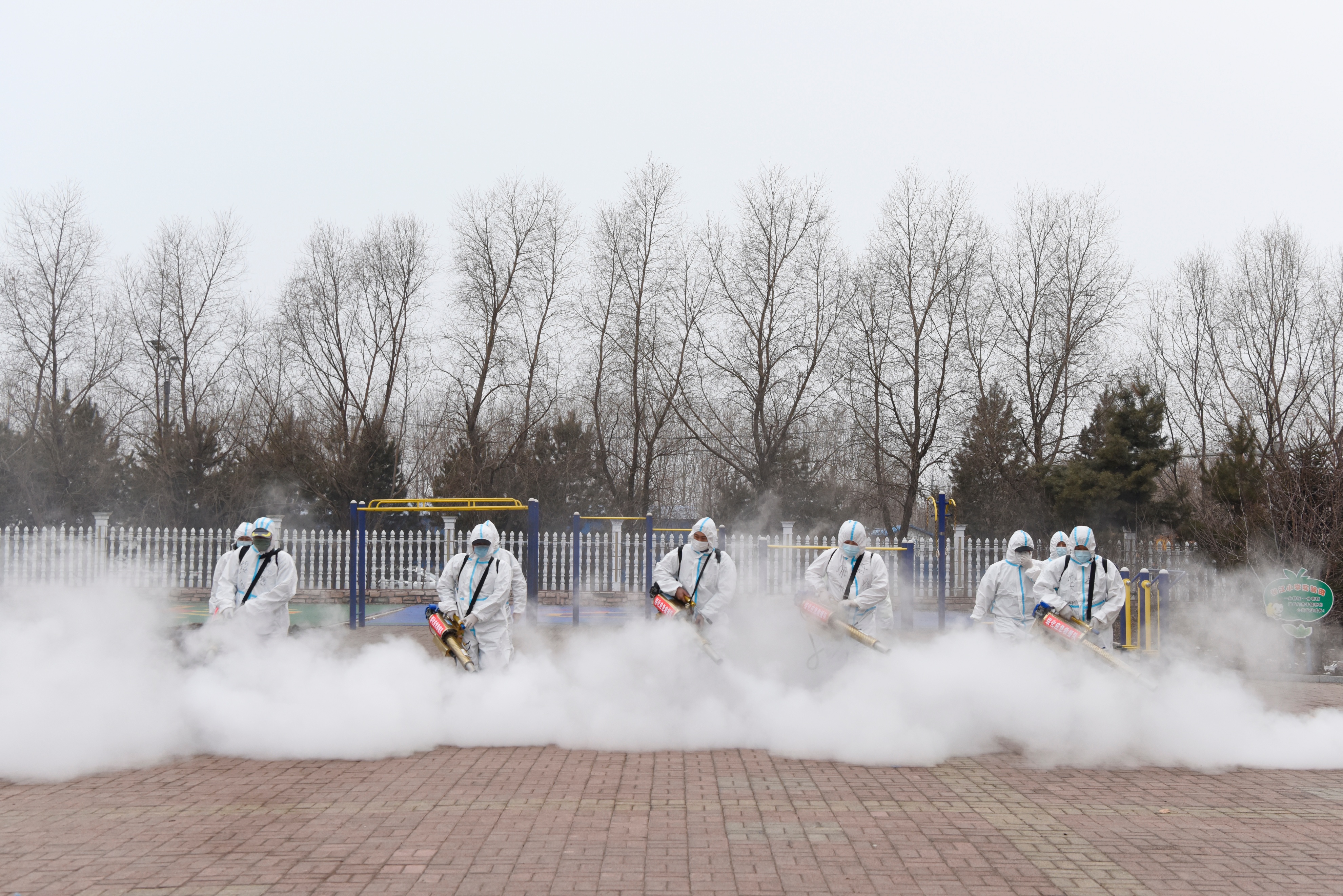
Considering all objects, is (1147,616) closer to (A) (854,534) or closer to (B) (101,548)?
(A) (854,534)

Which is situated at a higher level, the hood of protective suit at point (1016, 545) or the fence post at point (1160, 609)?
the hood of protective suit at point (1016, 545)

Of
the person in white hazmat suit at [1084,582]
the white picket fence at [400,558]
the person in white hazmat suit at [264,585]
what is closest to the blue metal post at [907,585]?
the white picket fence at [400,558]

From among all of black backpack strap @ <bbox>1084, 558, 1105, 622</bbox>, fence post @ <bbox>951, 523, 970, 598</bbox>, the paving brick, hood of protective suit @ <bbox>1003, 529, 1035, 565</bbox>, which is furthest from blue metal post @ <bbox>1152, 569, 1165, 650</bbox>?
the paving brick

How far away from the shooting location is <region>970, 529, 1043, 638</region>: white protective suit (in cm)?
921

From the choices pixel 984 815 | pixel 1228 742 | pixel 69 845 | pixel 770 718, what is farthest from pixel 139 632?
pixel 1228 742

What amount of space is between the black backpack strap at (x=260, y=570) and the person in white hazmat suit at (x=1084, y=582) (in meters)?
7.35

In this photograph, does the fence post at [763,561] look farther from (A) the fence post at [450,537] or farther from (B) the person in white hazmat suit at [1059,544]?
(A) the fence post at [450,537]

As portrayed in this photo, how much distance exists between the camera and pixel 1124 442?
23.8 m

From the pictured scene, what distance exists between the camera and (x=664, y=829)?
541 centimetres

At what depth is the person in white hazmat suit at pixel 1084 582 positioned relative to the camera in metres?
9.02

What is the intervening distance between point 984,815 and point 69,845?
524cm

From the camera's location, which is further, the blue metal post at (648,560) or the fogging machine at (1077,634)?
the blue metal post at (648,560)

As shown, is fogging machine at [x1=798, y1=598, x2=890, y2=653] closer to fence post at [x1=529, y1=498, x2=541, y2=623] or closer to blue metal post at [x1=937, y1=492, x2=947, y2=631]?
blue metal post at [x1=937, y1=492, x2=947, y2=631]

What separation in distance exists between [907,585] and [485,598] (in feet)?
28.6
